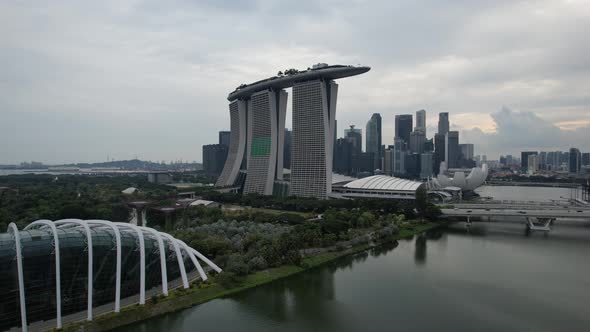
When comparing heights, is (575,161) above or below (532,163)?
above

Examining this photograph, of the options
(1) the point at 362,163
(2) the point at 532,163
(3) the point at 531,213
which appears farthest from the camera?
(2) the point at 532,163

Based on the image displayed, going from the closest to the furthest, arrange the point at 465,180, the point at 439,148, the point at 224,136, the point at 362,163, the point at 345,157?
the point at 465,180 → the point at 345,157 → the point at 362,163 → the point at 439,148 → the point at 224,136

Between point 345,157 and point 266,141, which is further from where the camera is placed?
point 345,157

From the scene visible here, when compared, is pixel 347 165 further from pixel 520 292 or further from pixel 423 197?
pixel 520 292

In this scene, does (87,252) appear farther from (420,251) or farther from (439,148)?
(439,148)

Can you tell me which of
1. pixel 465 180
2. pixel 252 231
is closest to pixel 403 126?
pixel 465 180

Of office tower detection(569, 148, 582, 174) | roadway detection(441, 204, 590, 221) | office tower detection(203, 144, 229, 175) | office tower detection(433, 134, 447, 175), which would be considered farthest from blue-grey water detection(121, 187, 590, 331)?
office tower detection(569, 148, 582, 174)

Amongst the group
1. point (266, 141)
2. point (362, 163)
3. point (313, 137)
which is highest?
point (313, 137)

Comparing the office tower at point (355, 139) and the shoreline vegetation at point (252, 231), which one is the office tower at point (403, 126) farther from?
the shoreline vegetation at point (252, 231)
